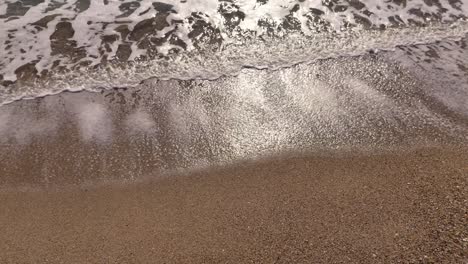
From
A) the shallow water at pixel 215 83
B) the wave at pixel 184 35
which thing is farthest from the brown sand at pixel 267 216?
the wave at pixel 184 35

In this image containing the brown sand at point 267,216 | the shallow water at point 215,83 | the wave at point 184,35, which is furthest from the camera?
the wave at point 184,35

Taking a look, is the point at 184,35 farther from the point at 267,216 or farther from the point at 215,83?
the point at 267,216

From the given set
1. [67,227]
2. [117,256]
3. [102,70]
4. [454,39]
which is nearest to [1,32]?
[102,70]

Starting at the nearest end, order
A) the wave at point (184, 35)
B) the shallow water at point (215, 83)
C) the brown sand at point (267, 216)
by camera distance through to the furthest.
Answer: the brown sand at point (267, 216) → the shallow water at point (215, 83) → the wave at point (184, 35)

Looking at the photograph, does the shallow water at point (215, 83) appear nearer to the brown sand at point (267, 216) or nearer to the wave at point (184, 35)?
the wave at point (184, 35)

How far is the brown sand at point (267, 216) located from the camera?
2889 mm

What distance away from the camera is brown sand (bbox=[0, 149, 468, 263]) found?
289cm

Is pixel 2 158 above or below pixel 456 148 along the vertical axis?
below

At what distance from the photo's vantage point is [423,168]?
3510 mm

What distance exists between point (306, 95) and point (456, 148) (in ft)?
4.66

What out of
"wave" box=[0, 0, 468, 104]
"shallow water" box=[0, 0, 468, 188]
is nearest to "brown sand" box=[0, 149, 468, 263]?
"shallow water" box=[0, 0, 468, 188]

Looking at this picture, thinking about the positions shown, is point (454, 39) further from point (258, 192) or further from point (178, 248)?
point (178, 248)

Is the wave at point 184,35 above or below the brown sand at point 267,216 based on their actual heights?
above

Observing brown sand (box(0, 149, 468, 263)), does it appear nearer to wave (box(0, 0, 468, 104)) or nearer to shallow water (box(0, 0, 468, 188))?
shallow water (box(0, 0, 468, 188))
